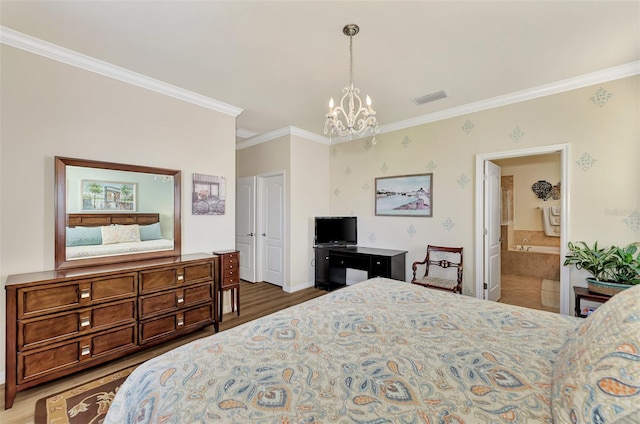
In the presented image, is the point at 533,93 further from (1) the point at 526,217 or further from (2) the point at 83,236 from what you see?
(2) the point at 83,236

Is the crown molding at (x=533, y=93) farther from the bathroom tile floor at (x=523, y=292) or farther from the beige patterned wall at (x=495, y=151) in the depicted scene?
the bathroom tile floor at (x=523, y=292)

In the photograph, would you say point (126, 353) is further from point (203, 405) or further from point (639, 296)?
point (639, 296)

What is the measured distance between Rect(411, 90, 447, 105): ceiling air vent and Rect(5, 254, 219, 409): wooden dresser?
3.16 meters

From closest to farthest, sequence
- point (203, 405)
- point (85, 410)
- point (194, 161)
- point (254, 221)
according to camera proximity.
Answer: point (203, 405), point (85, 410), point (194, 161), point (254, 221)

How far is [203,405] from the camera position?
90 cm

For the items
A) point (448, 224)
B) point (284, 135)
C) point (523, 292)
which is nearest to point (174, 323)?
point (284, 135)

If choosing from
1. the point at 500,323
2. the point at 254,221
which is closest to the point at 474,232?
the point at 500,323

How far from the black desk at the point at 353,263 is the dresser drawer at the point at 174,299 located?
203cm

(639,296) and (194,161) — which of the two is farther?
(194,161)

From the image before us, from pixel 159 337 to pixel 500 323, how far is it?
110 inches

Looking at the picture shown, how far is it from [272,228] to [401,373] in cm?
401

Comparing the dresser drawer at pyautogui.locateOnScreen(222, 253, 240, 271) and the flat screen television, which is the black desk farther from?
the dresser drawer at pyautogui.locateOnScreen(222, 253, 240, 271)

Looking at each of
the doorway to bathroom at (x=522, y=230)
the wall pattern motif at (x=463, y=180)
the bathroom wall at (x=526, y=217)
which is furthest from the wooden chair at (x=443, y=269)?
the bathroom wall at (x=526, y=217)

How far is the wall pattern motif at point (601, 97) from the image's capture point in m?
2.74
